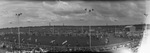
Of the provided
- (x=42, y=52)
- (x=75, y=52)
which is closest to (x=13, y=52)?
(x=42, y=52)

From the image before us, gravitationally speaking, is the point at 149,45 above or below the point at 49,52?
above

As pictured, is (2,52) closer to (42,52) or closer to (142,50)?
(42,52)

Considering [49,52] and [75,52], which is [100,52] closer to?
[75,52]

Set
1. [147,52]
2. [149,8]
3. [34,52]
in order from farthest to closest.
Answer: [34,52], [149,8], [147,52]

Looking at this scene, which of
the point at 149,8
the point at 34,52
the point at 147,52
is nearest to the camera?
the point at 147,52

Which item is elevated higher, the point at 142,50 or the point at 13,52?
the point at 142,50

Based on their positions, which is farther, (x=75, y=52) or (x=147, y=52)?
(x=75, y=52)

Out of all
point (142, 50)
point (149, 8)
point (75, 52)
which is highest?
point (149, 8)

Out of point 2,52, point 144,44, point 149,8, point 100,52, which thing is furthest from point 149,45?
point 2,52

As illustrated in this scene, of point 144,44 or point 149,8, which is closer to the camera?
point 144,44
